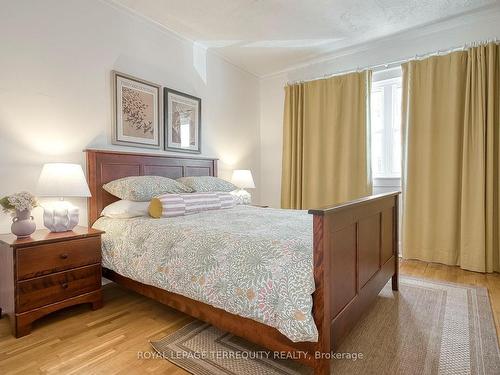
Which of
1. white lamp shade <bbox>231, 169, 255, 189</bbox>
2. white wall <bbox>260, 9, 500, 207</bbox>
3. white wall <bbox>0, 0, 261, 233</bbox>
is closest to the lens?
white wall <bbox>0, 0, 261, 233</bbox>

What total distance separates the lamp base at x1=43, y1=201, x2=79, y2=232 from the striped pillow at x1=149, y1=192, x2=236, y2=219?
580mm

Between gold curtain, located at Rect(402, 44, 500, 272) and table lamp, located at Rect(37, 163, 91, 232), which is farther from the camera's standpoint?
gold curtain, located at Rect(402, 44, 500, 272)

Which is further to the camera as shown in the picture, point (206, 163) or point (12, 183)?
point (206, 163)

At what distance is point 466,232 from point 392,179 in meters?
0.96

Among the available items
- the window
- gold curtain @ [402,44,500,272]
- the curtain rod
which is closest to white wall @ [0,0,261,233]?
the curtain rod

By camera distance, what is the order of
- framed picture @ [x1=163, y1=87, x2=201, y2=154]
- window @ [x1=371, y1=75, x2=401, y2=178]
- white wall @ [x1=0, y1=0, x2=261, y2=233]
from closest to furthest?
white wall @ [x1=0, y1=0, x2=261, y2=233]
framed picture @ [x1=163, y1=87, x2=201, y2=154]
window @ [x1=371, y1=75, x2=401, y2=178]

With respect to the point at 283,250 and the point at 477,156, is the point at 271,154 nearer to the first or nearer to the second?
the point at 477,156

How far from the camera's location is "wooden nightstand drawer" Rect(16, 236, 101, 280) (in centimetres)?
177

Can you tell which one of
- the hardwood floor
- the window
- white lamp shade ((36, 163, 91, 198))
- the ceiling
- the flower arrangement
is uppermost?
the ceiling

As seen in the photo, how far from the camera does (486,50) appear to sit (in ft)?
9.36

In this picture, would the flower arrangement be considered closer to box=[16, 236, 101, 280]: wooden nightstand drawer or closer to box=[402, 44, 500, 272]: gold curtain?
box=[16, 236, 101, 280]: wooden nightstand drawer

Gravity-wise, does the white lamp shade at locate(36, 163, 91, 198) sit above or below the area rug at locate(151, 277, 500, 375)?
above

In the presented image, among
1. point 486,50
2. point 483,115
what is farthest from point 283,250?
point 486,50

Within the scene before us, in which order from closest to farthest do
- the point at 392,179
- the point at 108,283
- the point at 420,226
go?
the point at 108,283, the point at 420,226, the point at 392,179
